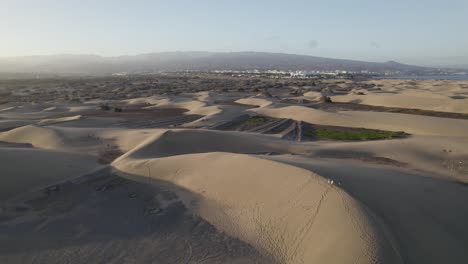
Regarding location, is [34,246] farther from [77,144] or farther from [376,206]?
[77,144]

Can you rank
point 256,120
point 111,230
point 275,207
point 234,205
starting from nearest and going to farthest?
point 111,230 → point 275,207 → point 234,205 → point 256,120

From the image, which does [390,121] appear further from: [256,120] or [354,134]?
[256,120]

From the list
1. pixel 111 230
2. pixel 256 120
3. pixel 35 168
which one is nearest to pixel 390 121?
pixel 256 120

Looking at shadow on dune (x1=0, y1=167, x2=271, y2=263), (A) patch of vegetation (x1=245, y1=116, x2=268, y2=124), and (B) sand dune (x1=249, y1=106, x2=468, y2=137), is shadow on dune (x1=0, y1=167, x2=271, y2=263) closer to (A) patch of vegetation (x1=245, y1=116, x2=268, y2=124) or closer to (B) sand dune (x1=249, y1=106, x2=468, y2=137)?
(A) patch of vegetation (x1=245, y1=116, x2=268, y2=124)

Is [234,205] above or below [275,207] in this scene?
below

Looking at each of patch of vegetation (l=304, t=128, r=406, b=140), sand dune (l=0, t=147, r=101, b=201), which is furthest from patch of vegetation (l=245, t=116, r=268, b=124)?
sand dune (l=0, t=147, r=101, b=201)

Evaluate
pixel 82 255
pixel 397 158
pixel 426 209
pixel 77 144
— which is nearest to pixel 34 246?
→ pixel 82 255
